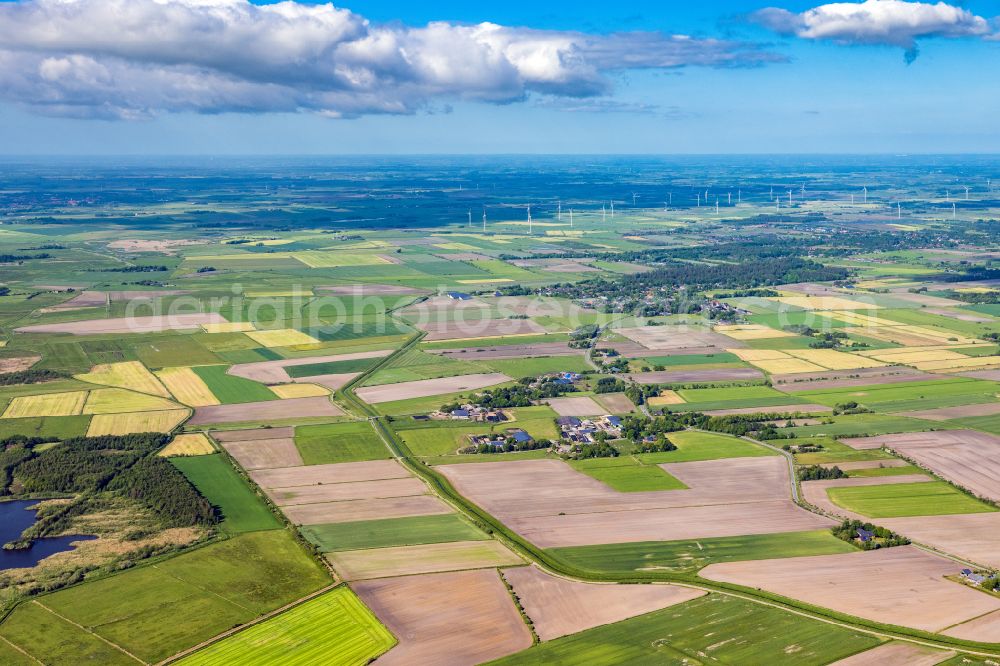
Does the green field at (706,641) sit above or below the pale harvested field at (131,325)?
below

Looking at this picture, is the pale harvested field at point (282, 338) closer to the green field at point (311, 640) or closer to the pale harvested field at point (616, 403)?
the pale harvested field at point (616, 403)

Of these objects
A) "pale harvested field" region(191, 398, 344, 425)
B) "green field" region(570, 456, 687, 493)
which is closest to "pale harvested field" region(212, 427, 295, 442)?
"pale harvested field" region(191, 398, 344, 425)

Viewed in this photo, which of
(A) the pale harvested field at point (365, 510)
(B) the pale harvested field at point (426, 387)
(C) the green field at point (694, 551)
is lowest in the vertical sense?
(C) the green field at point (694, 551)

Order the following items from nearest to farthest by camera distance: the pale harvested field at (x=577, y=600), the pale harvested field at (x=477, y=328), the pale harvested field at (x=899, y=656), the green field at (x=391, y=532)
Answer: the pale harvested field at (x=899, y=656) → the pale harvested field at (x=577, y=600) → the green field at (x=391, y=532) → the pale harvested field at (x=477, y=328)

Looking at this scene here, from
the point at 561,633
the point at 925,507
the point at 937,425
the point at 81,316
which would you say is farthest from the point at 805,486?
→ the point at 81,316

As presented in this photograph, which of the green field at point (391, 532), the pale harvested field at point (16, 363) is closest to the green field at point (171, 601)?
the green field at point (391, 532)

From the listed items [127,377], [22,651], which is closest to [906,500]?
[22,651]

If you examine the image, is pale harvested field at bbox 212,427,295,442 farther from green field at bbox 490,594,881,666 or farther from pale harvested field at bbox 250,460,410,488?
green field at bbox 490,594,881,666

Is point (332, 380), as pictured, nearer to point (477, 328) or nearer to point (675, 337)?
point (477, 328)
